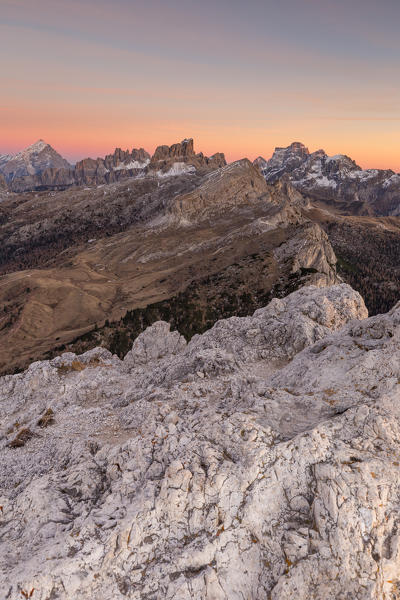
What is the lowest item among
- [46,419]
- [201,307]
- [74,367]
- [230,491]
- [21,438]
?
[201,307]

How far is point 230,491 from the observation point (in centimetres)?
1516

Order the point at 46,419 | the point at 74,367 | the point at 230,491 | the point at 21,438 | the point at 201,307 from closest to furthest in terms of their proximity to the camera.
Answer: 1. the point at 230,491
2. the point at 21,438
3. the point at 46,419
4. the point at 74,367
5. the point at 201,307

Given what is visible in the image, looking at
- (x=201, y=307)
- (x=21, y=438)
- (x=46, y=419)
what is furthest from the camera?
(x=201, y=307)

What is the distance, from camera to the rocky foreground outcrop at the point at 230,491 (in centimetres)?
1293

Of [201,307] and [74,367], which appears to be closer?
[74,367]

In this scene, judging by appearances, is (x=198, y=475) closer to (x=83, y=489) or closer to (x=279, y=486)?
(x=279, y=486)

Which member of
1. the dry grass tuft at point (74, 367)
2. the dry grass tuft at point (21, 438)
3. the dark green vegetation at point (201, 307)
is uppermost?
the dry grass tuft at point (21, 438)

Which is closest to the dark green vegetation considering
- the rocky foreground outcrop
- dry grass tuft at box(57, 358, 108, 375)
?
dry grass tuft at box(57, 358, 108, 375)

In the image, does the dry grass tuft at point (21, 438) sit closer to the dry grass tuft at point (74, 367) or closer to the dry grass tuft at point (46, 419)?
the dry grass tuft at point (46, 419)

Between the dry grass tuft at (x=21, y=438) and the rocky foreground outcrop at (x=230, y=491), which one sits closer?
the rocky foreground outcrop at (x=230, y=491)

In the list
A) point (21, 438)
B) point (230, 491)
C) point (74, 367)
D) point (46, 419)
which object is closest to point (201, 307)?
point (74, 367)

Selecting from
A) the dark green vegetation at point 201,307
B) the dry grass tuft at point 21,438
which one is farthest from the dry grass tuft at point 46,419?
the dark green vegetation at point 201,307

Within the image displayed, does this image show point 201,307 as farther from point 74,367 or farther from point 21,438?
point 21,438

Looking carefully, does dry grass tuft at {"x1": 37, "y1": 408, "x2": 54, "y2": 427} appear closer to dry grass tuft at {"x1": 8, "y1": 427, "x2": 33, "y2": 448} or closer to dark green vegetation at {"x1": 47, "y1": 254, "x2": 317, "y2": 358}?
dry grass tuft at {"x1": 8, "y1": 427, "x2": 33, "y2": 448}
